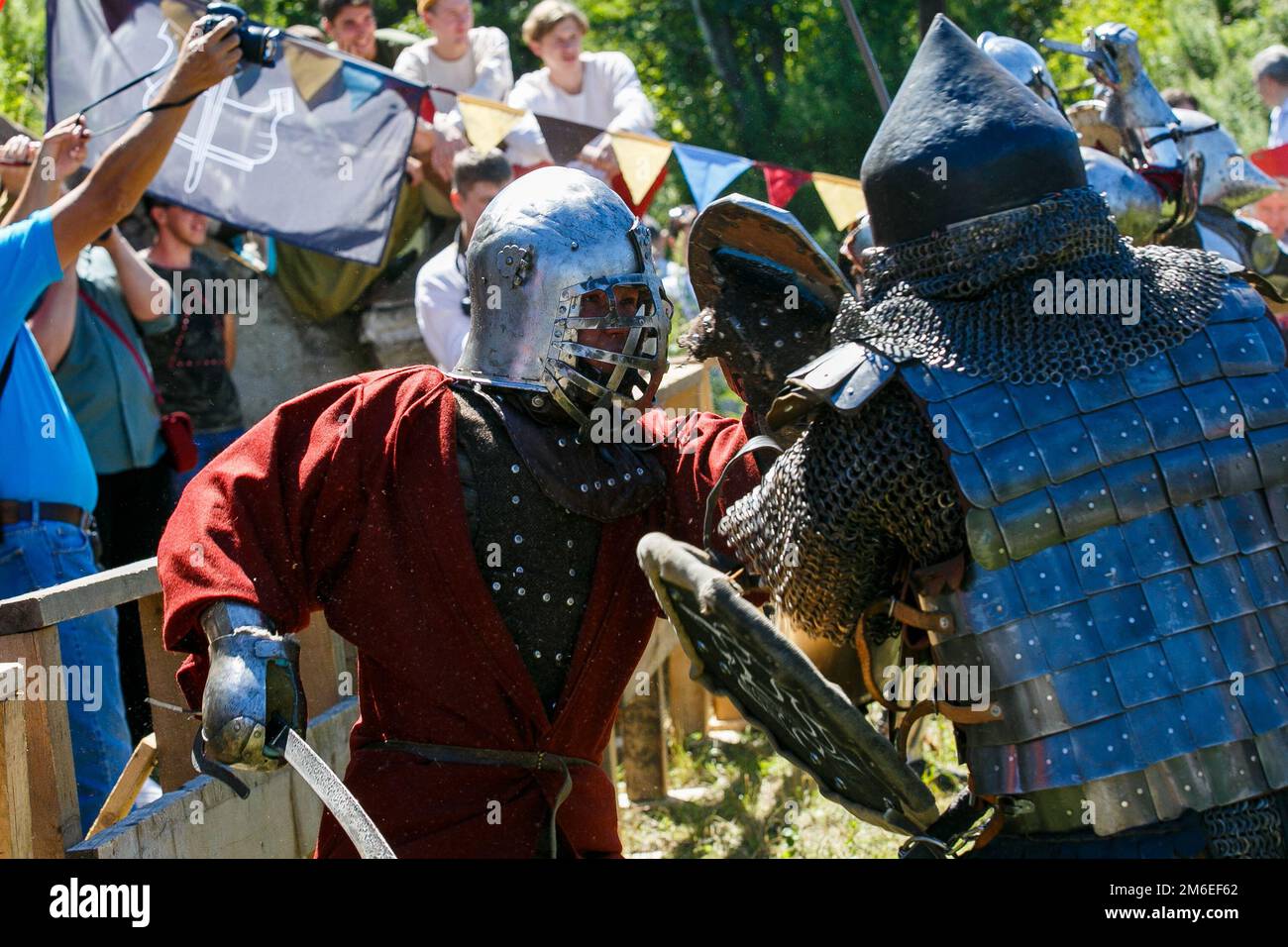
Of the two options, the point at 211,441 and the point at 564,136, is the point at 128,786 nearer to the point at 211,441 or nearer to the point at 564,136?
the point at 211,441

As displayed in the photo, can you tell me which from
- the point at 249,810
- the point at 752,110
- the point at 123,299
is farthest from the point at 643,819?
the point at 752,110

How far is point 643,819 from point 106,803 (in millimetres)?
2596

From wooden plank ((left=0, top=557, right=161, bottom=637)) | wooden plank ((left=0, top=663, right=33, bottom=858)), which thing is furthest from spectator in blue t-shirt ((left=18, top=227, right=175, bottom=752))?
wooden plank ((left=0, top=663, right=33, bottom=858))

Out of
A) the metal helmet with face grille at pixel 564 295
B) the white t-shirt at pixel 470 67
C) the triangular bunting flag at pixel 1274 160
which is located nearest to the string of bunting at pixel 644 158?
the white t-shirt at pixel 470 67

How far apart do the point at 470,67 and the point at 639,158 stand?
1105 mm

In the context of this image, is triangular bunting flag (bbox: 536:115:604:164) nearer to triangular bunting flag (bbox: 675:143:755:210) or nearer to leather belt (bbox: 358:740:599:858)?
triangular bunting flag (bbox: 675:143:755:210)

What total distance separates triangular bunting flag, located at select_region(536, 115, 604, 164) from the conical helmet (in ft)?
13.0

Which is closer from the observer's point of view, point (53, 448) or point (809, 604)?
point (809, 604)

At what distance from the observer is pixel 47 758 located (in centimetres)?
356

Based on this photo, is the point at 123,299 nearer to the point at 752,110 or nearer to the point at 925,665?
the point at 925,665

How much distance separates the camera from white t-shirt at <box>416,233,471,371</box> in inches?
239

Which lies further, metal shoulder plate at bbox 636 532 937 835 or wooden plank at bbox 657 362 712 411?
wooden plank at bbox 657 362 712 411

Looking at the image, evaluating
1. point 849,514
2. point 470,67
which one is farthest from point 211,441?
point 849,514
